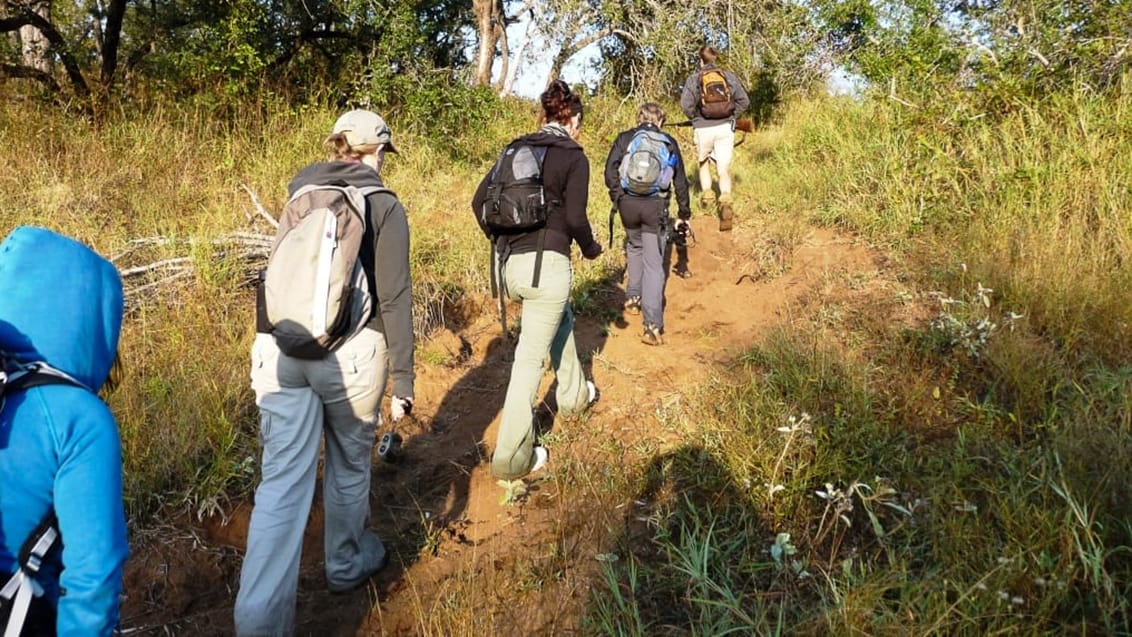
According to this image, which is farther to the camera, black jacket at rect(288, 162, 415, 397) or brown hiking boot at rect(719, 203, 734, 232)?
brown hiking boot at rect(719, 203, 734, 232)

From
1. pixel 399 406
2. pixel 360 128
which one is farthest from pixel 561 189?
pixel 399 406

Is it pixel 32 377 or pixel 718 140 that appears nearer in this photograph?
pixel 32 377

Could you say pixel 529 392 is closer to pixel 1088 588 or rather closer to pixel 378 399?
pixel 378 399

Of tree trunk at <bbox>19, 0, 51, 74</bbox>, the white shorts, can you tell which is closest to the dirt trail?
the white shorts

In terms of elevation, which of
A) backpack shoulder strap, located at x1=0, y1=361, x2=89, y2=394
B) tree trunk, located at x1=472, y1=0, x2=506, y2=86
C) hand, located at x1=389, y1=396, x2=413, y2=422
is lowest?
hand, located at x1=389, y1=396, x2=413, y2=422

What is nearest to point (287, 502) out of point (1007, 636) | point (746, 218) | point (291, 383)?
point (291, 383)

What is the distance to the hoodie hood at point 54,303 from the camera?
1.47m

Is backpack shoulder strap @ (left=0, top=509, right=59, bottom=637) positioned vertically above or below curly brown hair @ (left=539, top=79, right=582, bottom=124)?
below

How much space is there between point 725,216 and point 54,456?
6627mm

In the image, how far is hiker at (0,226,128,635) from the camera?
1.41 m

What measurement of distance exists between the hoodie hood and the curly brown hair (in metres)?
2.38

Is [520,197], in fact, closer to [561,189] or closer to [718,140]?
[561,189]

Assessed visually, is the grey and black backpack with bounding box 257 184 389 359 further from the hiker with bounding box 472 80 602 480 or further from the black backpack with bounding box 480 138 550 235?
the hiker with bounding box 472 80 602 480

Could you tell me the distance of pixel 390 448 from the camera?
385 cm
